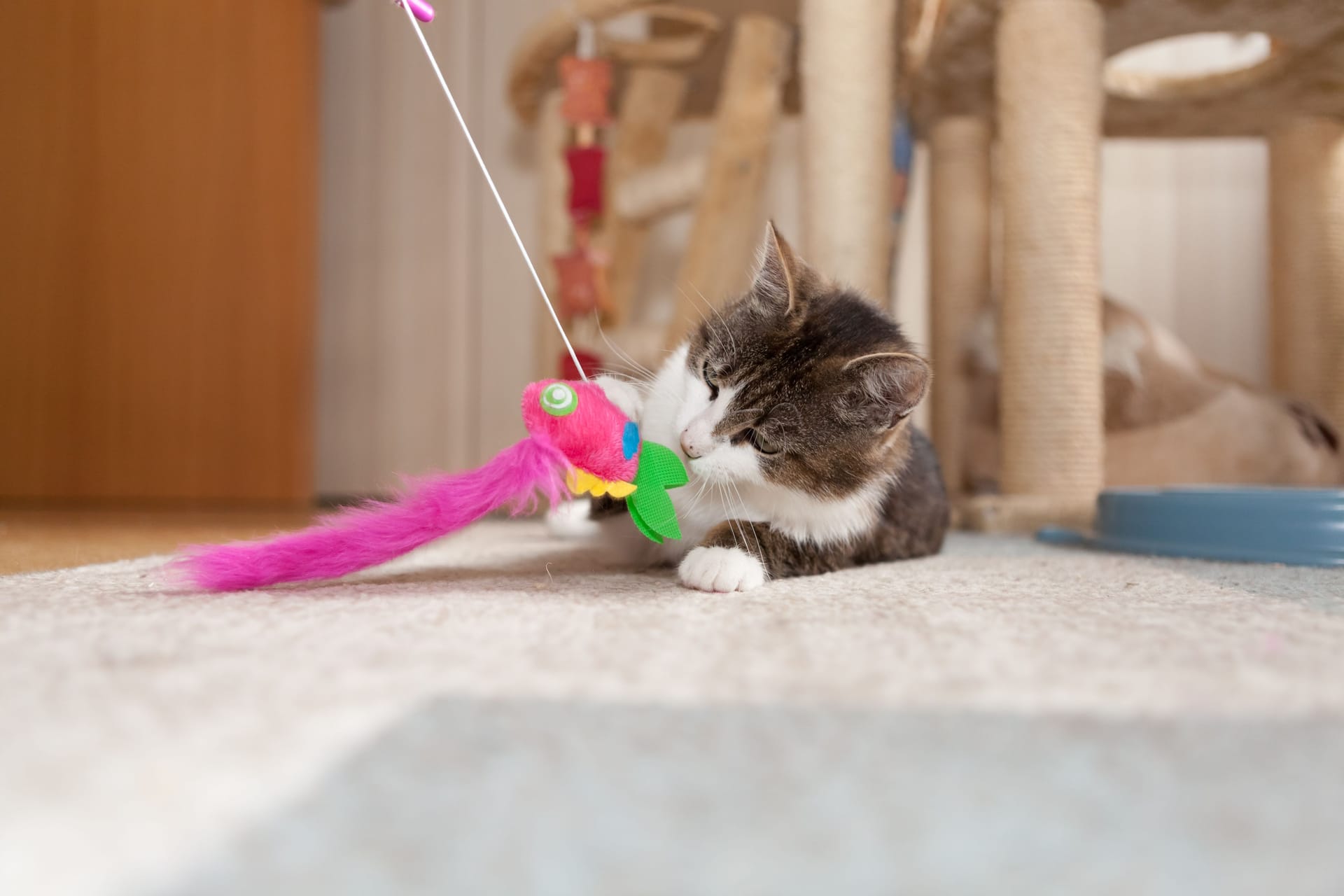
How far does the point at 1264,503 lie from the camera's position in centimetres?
108

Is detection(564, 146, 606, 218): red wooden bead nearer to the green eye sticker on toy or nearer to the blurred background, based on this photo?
the blurred background

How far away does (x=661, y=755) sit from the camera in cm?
38

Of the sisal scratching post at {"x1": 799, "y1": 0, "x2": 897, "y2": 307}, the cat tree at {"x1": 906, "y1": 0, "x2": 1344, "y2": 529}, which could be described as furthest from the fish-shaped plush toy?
the cat tree at {"x1": 906, "y1": 0, "x2": 1344, "y2": 529}

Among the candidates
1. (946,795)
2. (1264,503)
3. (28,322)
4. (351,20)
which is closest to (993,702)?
(946,795)

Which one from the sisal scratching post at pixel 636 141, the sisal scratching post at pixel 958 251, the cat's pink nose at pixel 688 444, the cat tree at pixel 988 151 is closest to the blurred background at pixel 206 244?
the sisal scratching post at pixel 636 141

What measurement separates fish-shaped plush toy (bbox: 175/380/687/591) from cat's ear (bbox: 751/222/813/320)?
28 cm

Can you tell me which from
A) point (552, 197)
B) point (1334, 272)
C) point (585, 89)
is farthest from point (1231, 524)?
point (552, 197)

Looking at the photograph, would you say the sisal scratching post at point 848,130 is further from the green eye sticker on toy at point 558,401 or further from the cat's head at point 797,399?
the green eye sticker on toy at point 558,401

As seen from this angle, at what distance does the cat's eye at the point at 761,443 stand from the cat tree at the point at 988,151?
0.80m

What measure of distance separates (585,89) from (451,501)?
4.80 ft

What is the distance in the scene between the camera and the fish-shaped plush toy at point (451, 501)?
0.74 metres

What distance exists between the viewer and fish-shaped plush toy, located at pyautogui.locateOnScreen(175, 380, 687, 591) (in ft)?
2.44

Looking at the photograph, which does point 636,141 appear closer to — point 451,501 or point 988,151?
point 988,151

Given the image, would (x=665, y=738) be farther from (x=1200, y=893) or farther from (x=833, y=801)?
(x=1200, y=893)
